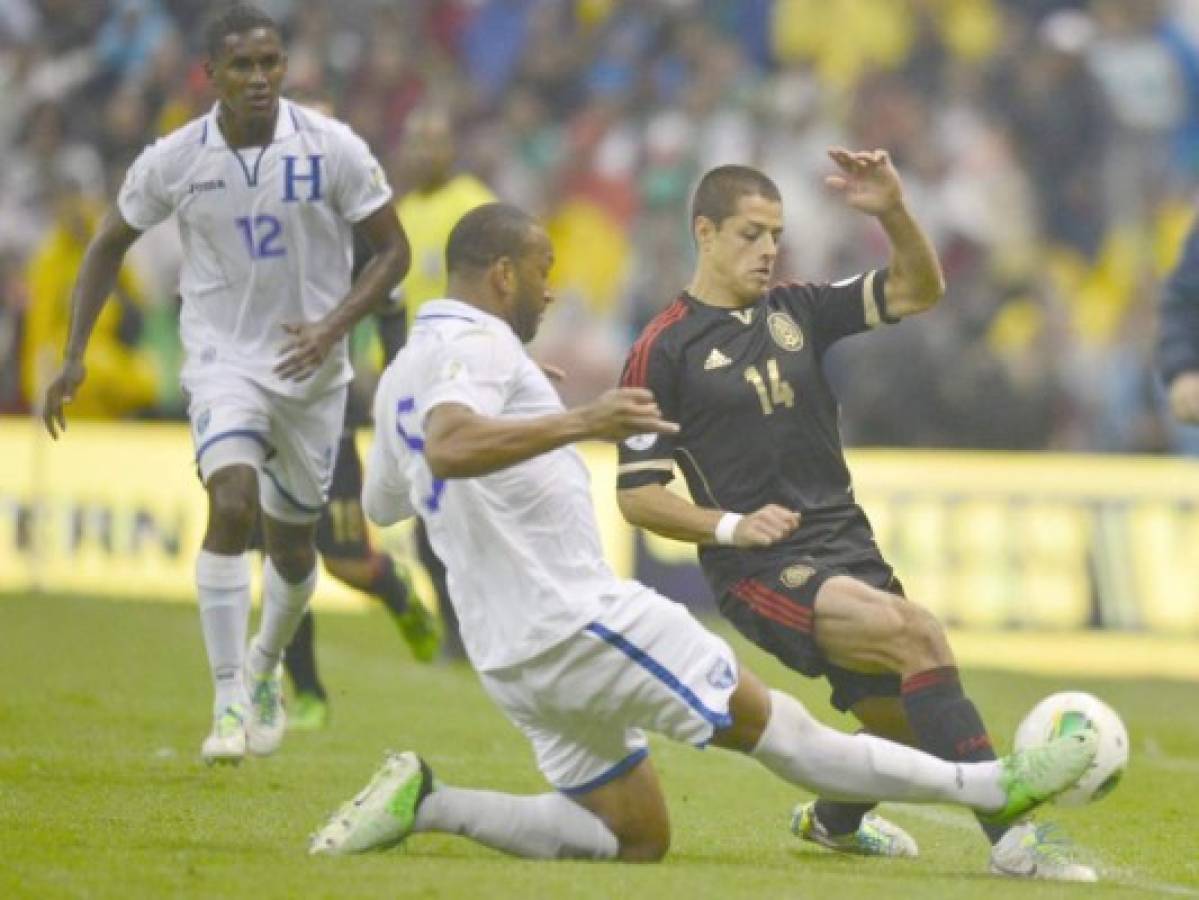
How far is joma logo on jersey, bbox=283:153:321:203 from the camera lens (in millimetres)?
9555

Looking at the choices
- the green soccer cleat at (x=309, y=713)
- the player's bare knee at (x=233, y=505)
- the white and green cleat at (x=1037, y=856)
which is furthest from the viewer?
the green soccer cleat at (x=309, y=713)

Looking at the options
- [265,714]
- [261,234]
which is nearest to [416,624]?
[265,714]

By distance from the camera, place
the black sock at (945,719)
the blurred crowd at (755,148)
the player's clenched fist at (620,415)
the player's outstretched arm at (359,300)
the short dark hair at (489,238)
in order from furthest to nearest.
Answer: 1. the blurred crowd at (755,148)
2. the player's outstretched arm at (359,300)
3. the black sock at (945,719)
4. the short dark hair at (489,238)
5. the player's clenched fist at (620,415)

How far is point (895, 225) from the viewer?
312 inches

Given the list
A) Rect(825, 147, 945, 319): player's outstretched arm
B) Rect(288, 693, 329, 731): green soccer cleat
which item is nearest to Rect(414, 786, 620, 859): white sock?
Rect(825, 147, 945, 319): player's outstretched arm

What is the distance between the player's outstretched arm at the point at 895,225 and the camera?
25.7 feet

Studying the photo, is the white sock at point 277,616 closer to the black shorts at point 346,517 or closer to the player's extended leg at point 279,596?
the player's extended leg at point 279,596

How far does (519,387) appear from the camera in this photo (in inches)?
272

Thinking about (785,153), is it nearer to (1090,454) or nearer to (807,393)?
(1090,454)

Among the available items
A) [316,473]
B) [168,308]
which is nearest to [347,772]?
[316,473]

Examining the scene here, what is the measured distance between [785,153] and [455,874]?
14.4 m

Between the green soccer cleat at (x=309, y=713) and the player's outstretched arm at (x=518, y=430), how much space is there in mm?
4910

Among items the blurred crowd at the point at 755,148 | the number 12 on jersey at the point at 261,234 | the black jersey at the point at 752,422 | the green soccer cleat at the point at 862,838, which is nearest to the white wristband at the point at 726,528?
the black jersey at the point at 752,422

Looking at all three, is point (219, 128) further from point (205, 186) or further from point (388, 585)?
point (388, 585)
